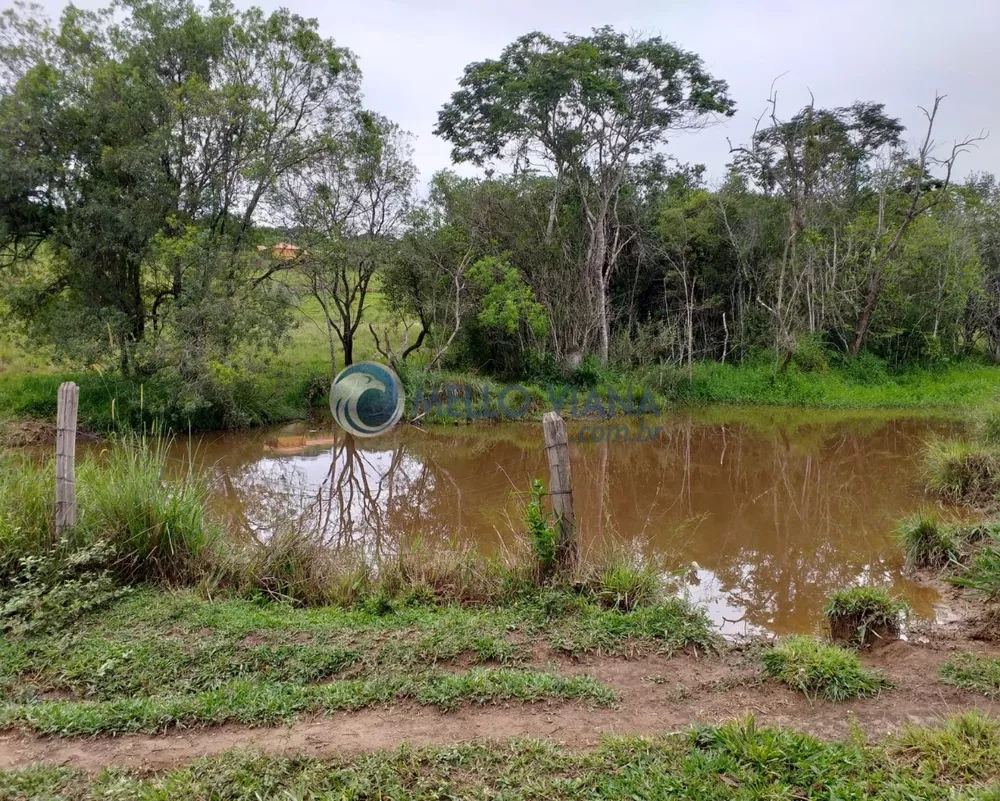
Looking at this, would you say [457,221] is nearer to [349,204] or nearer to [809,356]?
[349,204]

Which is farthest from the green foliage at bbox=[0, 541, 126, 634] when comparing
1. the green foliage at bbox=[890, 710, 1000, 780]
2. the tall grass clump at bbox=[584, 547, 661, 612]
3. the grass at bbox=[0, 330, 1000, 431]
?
the grass at bbox=[0, 330, 1000, 431]

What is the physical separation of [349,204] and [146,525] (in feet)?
35.5

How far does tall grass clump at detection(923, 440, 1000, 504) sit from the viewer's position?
21.6 feet

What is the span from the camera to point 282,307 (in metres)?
12.2

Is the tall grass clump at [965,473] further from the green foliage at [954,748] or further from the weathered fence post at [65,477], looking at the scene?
the weathered fence post at [65,477]

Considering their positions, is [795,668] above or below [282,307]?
below

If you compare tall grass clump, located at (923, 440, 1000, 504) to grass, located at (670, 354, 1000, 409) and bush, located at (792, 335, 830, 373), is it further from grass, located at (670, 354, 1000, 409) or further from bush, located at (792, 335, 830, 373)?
bush, located at (792, 335, 830, 373)

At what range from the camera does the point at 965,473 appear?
6.84m

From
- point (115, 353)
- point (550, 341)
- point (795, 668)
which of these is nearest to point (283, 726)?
point (795, 668)

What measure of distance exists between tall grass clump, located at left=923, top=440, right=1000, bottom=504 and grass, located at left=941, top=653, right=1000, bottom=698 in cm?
421

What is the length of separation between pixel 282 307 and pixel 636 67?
9956 millimetres

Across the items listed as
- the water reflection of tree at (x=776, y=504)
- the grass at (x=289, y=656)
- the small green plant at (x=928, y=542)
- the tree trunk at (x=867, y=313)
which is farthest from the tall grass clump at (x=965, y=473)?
the tree trunk at (x=867, y=313)

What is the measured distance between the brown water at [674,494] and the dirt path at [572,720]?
1316 mm

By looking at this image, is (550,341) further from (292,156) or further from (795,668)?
(795,668)
